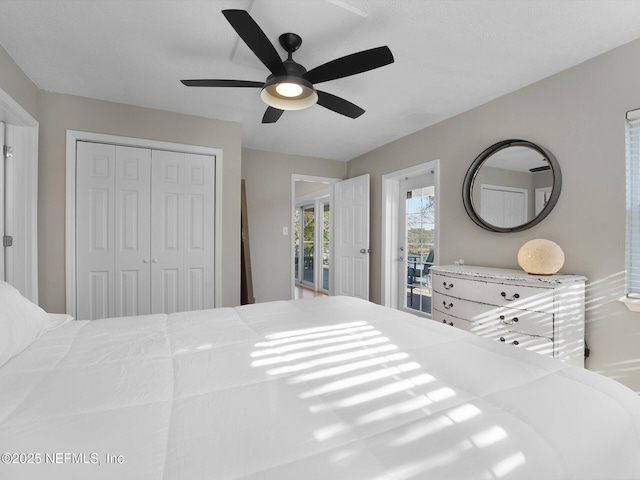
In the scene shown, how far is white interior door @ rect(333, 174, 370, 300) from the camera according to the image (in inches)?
175

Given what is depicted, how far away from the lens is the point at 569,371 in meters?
1.02

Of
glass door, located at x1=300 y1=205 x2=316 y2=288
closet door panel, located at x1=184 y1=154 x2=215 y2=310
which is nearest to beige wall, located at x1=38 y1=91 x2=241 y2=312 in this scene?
closet door panel, located at x1=184 y1=154 x2=215 y2=310

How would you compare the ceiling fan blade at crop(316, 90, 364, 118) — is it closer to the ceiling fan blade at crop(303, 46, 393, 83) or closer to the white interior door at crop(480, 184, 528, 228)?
the ceiling fan blade at crop(303, 46, 393, 83)

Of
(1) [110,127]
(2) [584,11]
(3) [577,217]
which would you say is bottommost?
(3) [577,217]

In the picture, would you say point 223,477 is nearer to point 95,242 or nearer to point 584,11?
point 584,11

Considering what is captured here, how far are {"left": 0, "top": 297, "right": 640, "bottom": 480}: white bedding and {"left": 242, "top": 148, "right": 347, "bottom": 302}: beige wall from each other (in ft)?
11.0

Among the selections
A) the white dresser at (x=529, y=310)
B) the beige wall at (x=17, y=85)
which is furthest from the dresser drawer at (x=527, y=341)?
the beige wall at (x=17, y=85)

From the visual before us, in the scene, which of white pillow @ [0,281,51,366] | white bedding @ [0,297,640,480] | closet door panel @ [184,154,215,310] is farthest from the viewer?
closet door panel @ [184,154,215,310]

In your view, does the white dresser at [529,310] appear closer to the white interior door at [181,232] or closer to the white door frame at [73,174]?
the white interior door at [181,232]

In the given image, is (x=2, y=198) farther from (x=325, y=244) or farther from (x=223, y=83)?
(x=325, y=244)

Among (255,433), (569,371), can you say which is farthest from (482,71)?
(255,433)

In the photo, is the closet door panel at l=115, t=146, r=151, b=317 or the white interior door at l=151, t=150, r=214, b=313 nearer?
the closet door panel at l=115, t=146, r=151, b=317

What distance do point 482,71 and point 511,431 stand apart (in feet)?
8.47

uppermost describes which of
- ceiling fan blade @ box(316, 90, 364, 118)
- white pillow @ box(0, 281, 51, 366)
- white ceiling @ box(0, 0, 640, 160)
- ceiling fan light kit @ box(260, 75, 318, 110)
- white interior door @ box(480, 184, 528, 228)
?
white ceiling @ box(0, 0, 640, 160)
